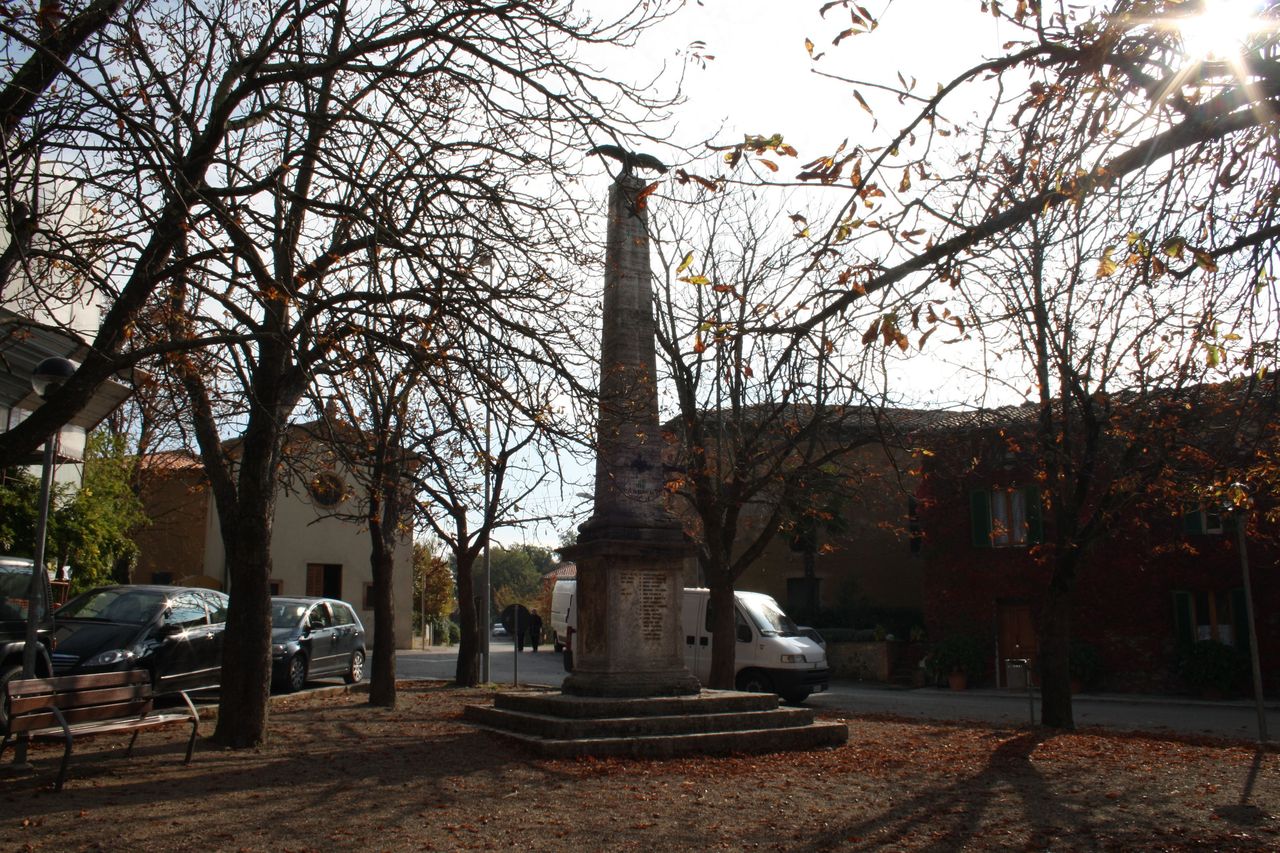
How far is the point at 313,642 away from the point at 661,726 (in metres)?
8.87

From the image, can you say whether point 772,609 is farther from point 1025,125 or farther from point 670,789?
point 1025,125

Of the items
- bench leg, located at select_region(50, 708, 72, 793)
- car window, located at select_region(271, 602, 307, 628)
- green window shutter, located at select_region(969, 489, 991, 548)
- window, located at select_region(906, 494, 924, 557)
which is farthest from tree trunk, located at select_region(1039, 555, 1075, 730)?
green window shutter, located at select_region(969, 489, 991, 548)

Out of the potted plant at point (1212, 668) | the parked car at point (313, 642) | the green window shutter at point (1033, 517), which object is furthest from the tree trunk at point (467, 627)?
the potted plant at point (1212, 668)

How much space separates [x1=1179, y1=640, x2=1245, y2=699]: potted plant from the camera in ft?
69.5

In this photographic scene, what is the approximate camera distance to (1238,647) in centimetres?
2170

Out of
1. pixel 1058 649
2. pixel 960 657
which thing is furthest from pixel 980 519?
pixel 1058 649

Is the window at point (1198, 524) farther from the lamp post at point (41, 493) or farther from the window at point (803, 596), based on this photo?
the lamp post at point (41, 493)

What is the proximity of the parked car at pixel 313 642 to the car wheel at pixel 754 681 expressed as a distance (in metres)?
6.93

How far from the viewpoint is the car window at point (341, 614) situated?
18314 mm

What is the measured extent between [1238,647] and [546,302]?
20171 mm

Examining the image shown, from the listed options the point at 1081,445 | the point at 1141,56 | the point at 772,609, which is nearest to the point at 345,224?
the point at 1141,56

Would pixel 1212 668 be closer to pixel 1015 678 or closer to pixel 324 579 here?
pixel 1015 678

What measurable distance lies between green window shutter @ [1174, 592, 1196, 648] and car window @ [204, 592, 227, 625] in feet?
63.4

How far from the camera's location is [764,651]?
18.2 metres
